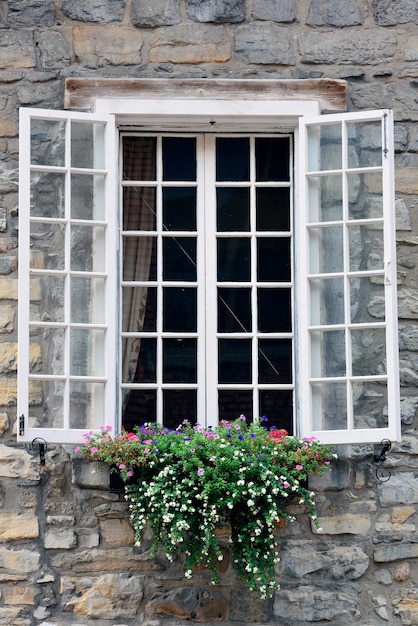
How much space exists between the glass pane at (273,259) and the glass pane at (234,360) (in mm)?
350

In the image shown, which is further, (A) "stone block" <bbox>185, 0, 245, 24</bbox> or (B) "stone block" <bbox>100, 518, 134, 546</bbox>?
(A) "stone block" <bbox>185, 0, 245, 24</bbox>

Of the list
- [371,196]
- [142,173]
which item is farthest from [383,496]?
[142,173]

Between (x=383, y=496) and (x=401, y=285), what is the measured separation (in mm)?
1044

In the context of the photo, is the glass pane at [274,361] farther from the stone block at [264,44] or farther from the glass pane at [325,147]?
the stone block at [264,44]

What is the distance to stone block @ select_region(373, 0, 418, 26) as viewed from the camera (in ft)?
25.0

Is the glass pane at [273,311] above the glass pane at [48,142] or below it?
below

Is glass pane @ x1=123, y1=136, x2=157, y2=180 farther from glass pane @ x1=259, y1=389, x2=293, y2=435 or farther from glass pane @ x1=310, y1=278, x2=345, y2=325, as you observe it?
glass pane @ x1=259, y1=389, x2=293, y2=435

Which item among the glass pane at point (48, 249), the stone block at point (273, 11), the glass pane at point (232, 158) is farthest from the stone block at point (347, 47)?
the glass pane at point (48, 249)

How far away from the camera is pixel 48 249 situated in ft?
23.7

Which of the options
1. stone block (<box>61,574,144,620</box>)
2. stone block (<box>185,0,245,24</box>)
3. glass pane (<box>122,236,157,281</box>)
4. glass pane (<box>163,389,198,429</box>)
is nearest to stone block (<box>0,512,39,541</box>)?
stone block (<box>61,574,144,620</box>)

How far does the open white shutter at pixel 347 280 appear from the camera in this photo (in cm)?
709

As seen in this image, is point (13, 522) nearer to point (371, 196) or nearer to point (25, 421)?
point (25, 421)

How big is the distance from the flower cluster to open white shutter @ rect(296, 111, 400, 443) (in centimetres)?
25

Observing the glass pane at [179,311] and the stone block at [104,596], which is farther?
the glass pane at [179,311]
